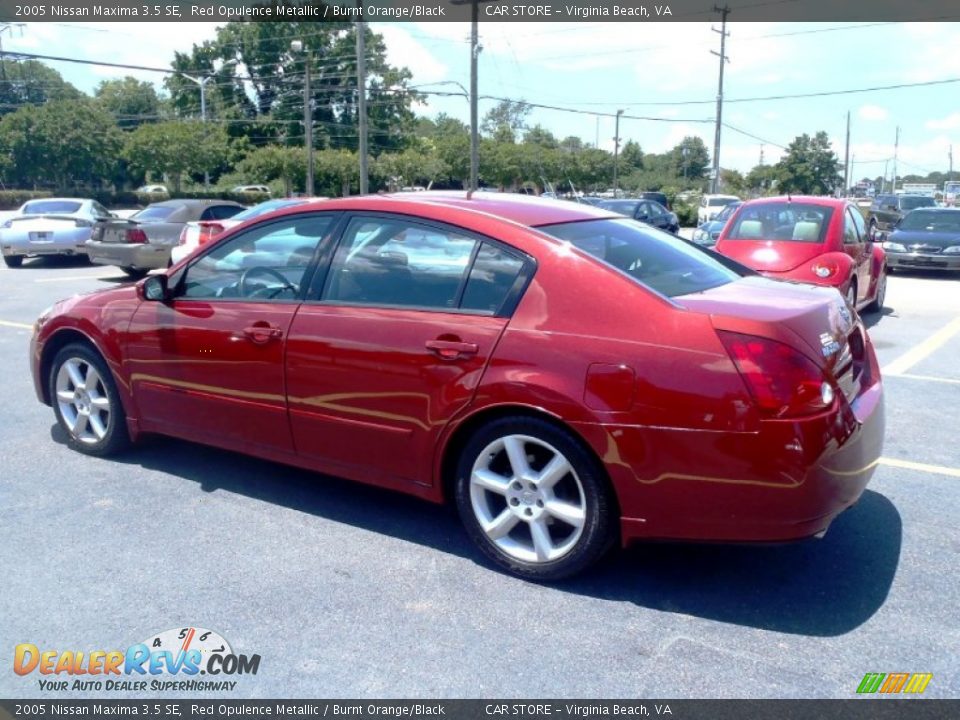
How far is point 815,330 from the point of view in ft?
11.0

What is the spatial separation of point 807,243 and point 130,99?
93.8 meters

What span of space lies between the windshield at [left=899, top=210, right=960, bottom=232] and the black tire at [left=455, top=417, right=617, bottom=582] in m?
16.3

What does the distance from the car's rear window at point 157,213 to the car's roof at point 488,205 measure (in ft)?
38.8

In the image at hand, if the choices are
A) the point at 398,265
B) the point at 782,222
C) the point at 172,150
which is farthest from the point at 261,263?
the point at 172,150

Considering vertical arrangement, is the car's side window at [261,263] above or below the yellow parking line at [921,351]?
above

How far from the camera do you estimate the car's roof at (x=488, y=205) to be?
403cm

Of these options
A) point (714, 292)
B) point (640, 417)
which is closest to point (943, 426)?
point (714, 292)

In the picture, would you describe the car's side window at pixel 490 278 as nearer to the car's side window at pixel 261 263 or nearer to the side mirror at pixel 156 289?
the car's side window at pixel 261 263

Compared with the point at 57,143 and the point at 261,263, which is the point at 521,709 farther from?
the point at 57,143

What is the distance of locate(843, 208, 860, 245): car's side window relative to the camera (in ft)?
31.2

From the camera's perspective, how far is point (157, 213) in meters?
15.3

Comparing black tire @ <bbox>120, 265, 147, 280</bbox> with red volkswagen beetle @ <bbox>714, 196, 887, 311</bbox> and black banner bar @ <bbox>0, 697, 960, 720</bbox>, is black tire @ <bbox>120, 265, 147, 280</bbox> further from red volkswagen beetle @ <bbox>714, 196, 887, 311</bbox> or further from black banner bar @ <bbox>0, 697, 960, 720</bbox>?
black banner bar @ <bbox>0, 697, 960, 720</bbox>

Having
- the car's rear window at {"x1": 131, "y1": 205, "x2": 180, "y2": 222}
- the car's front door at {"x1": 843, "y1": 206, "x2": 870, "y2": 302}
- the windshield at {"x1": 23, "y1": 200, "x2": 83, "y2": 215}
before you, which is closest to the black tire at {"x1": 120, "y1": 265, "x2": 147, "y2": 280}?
the car's rear window at {"x1": 131, "y1": 205, "x2": 180, "y2": 222}

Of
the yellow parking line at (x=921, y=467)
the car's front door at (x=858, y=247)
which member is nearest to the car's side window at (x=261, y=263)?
the yellow parking line at (x=921, y=467)
